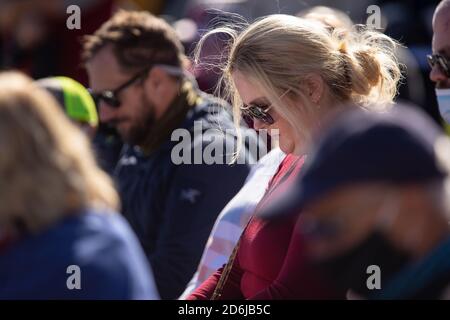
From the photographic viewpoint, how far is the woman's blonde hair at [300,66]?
324 cm

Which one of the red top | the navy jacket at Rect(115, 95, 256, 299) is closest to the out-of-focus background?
the navy jacket at Rect(115, 95, 256, 299)

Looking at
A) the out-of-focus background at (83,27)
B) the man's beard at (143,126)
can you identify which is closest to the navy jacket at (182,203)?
the man's beard at (143,126)

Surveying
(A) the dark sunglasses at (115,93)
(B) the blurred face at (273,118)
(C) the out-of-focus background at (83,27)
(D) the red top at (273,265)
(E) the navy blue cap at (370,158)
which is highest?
(E) the navy blue cap at (370,158)

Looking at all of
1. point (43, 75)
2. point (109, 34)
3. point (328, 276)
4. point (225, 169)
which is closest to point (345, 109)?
point (225, 169)

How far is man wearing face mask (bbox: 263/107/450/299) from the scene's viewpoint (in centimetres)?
174

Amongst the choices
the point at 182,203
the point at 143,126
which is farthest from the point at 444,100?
the point at 143,126

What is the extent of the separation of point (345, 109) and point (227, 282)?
68 cm

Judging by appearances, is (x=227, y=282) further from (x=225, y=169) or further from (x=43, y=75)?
(x=43, y=75)

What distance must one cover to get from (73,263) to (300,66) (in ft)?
4.29

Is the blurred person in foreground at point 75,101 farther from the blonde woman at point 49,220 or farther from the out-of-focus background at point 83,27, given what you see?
the blonde woman at point 49,220

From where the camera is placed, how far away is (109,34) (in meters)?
4.96

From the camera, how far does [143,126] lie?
4.70 meters

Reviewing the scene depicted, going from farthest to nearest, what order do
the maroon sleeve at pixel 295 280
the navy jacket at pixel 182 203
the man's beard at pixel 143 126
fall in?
the man's beard at pixel 143 126
the navy jacket at pixel 182 203
the maroon sleeve at pixel 295 280

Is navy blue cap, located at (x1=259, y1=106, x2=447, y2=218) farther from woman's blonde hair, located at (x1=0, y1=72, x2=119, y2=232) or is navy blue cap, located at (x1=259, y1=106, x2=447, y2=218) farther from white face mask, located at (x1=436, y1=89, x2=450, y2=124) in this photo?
white face mask, located at (x1=436, y1=89, x2=450, y2=124)
